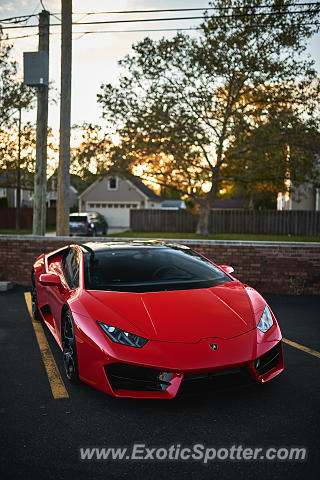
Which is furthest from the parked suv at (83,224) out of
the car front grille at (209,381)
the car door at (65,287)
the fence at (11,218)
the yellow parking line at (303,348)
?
the car front grille at (209,381)

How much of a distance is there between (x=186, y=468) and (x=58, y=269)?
3697 mm

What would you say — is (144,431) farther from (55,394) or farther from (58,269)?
(58,269)

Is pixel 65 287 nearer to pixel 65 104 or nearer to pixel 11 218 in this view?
pixel 65 104

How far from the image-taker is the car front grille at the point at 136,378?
3.60m

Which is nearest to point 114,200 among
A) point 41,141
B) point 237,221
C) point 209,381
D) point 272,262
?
point 237,221

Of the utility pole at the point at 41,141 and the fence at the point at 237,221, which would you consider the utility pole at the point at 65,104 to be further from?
the fence at the point at 237,221

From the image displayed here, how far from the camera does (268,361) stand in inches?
157

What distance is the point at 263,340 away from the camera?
3967 mm

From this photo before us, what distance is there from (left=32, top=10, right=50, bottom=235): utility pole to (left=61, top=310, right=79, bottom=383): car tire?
7.27m

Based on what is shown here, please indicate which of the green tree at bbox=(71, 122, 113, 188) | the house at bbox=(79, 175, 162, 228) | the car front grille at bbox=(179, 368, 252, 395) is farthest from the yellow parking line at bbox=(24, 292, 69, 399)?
the house at bbox=(79, 175, 162, 228)

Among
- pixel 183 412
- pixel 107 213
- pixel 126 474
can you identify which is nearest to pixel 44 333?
pixel 183 412

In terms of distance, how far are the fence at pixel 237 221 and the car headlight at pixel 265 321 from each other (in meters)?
28.6

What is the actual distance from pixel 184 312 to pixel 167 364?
0.69m

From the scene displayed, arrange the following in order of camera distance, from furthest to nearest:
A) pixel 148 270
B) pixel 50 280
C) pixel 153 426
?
1. pixel 50 280
2. pixel 148 270
3. pixel 153 426
